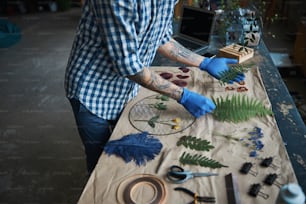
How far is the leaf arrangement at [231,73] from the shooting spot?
1.04m

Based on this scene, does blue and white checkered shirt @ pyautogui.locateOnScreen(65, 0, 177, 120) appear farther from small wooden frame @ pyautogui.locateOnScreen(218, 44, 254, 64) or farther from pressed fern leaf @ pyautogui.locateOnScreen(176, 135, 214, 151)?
small wooden frame @ pyautogui.locateOnScreen(218, 44, 254, 64)

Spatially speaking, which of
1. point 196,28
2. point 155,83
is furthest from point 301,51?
point 155,83

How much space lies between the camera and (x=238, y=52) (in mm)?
1207

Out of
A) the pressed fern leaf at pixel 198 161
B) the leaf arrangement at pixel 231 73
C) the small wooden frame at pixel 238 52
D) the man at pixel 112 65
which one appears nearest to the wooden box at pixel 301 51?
the small wooden frame at pixel 238 52

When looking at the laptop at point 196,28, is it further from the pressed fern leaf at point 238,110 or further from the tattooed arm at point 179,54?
the pressed fern leaf at point 238,110

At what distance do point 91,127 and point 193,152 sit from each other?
0.35 meters

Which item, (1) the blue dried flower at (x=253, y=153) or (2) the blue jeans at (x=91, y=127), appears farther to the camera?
(2) the blue jeans at (x=91, y=127)

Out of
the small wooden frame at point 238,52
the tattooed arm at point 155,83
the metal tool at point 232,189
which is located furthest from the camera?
the small wooden frame at point 238,52

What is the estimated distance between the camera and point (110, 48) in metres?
0.72

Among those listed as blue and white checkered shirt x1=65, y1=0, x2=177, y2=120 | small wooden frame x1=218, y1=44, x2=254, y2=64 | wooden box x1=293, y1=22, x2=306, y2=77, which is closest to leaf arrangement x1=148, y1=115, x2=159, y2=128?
blue and white checkered shirt x1=65, y1=0, x2=177, y2=120

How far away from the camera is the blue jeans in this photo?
0.91 metres

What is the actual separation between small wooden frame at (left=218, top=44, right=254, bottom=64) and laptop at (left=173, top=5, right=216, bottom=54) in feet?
0.39

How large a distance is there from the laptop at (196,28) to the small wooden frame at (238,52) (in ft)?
0.39

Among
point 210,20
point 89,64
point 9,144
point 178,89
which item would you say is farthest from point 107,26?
point 9,144
